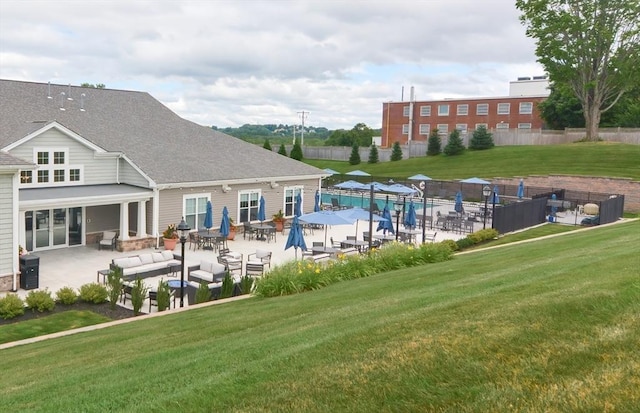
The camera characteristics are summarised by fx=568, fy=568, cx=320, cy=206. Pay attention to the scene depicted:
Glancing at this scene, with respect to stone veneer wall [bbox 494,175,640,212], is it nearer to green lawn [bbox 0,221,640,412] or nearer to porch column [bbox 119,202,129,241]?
porch column [bbox 119,202,129,241]

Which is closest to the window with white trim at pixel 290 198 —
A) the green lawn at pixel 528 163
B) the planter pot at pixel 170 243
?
the planter pot at pixel 170 243

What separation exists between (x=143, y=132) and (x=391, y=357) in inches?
1123

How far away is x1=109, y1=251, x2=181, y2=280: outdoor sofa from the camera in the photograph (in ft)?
61.0

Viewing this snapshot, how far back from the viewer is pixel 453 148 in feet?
217

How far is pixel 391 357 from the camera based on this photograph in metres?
6.05

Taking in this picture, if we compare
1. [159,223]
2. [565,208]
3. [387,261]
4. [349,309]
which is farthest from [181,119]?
[349,309]

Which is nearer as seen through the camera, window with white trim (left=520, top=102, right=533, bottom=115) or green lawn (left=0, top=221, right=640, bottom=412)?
→ green lawn (left=0, top=221, right=640, bottom=412)

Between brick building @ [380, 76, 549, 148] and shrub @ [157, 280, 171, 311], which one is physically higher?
brick building @ [380, 76, 549, 148]

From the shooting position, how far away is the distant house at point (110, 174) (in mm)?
22391

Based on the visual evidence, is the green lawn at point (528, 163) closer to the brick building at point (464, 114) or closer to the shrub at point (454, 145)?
the shrub at point (454, 145)

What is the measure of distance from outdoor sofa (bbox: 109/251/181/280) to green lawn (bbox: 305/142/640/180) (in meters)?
39.8

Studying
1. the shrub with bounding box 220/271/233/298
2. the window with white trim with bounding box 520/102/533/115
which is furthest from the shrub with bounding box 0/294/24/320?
the window with white trim with bounding box 520/102/533/115

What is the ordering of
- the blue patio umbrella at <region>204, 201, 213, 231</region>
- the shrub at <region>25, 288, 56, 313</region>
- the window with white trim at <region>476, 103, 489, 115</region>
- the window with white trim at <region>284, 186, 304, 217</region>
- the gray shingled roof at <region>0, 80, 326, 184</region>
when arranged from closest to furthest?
the shrub at <region>25, 288, 56, 313</region>
the blue patio umbrella at <region>204, 201, 213, 231</region>
the gray shingled roof at <region>0, 80, 326, 184</region>
the window with white trim at <region>284, 186, 304, 217</region>
the window with white trim at <region>476, 103, 489, 115</region>

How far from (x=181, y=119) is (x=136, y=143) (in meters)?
7.15
